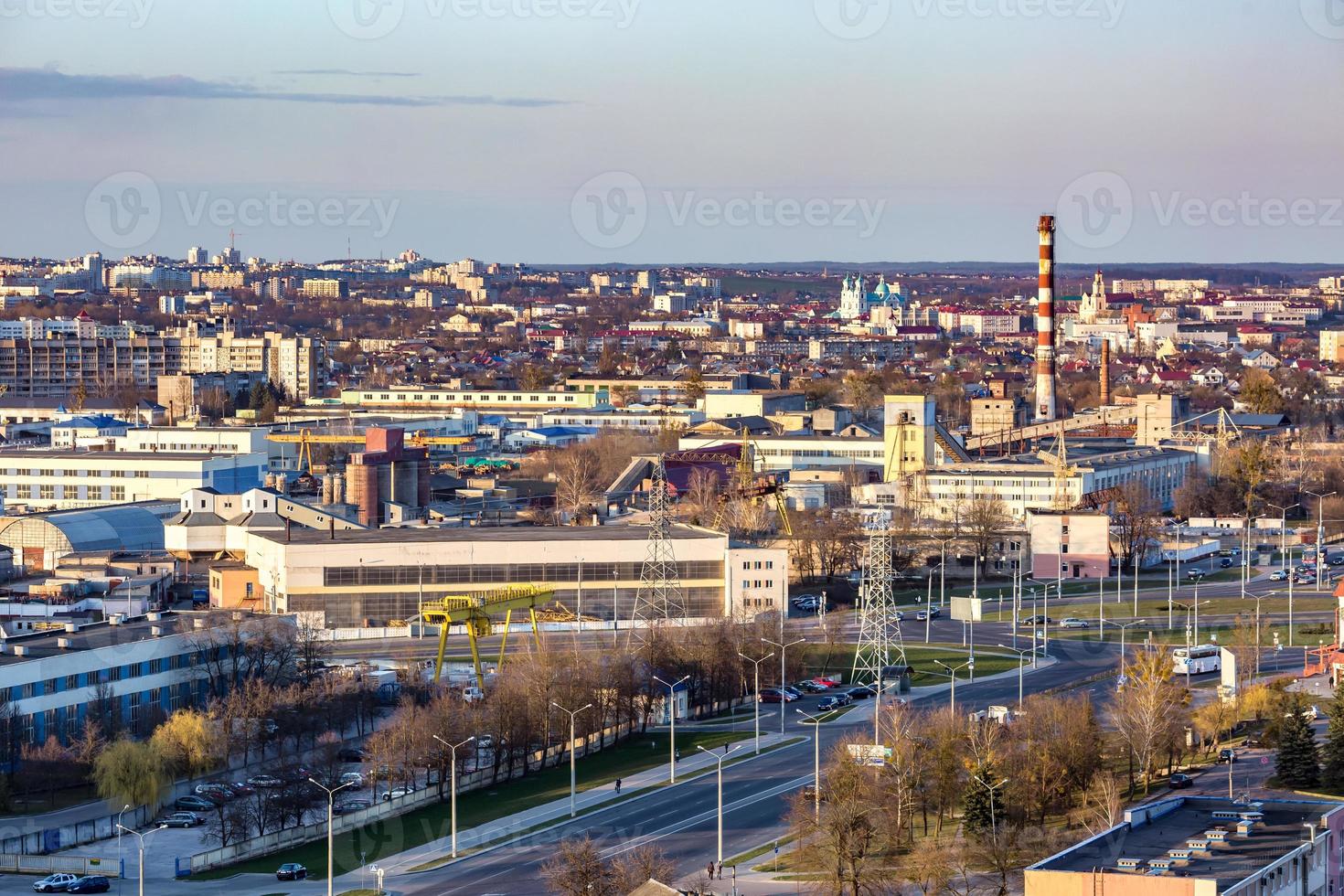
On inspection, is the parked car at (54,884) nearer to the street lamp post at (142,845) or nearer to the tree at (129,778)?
the street lamp post at (142,845)

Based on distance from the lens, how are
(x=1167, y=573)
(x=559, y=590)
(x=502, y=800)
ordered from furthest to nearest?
(x=1167, y=573) < (x=559, y=590) < (x=502, y=800)

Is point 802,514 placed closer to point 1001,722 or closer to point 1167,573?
point 1167,573

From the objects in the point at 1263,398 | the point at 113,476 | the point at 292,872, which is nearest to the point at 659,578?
the point at 292,872

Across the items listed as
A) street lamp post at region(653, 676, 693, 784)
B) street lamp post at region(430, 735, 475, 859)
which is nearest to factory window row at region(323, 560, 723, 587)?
street lamp post at region(653, 676, 693, 784)

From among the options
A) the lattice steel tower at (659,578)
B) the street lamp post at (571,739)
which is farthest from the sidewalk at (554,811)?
the lattice steel tower at (659,578)

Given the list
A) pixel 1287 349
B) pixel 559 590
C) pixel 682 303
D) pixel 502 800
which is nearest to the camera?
pixel 502 800

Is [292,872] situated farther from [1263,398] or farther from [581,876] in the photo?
[1263,398]

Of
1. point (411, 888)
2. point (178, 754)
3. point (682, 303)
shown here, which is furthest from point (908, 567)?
point (682, 303)

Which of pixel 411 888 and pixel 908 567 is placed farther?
pixel 908 567
